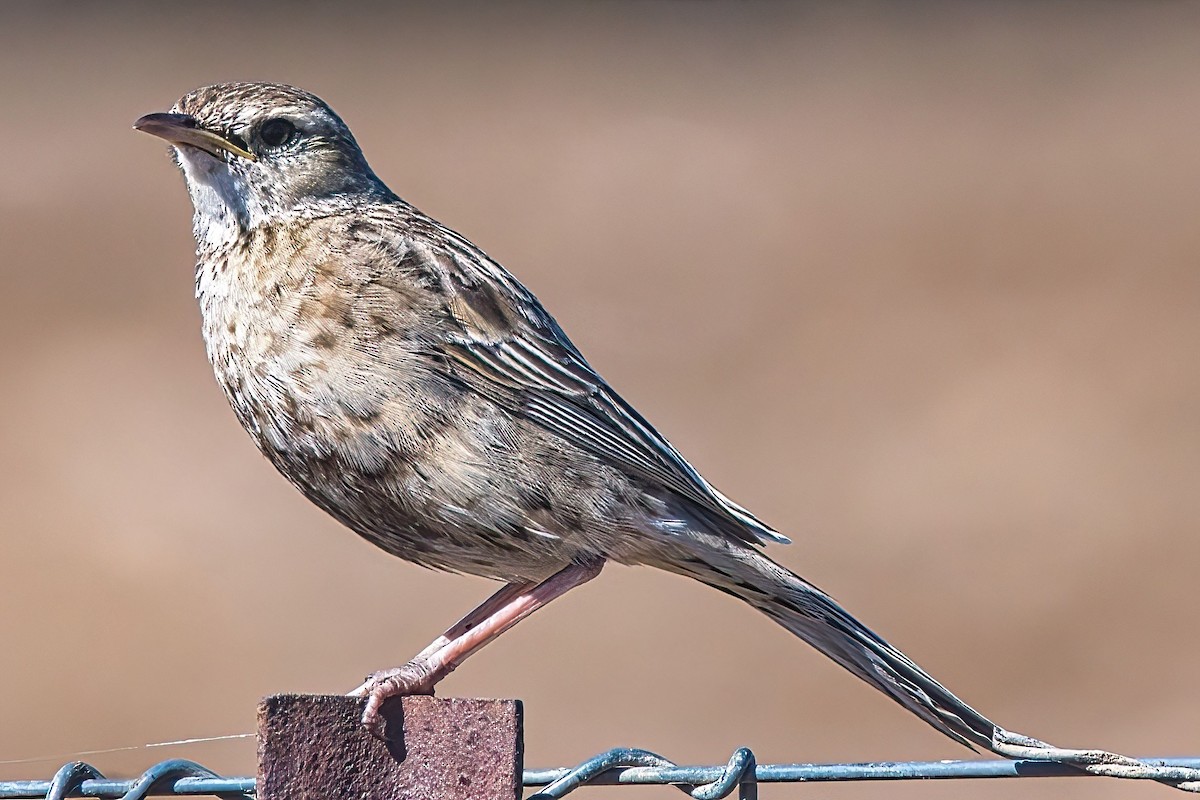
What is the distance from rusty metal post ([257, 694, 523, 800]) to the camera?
3.25 m

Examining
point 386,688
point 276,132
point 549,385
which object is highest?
point 276,132

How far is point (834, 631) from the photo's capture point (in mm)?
4520

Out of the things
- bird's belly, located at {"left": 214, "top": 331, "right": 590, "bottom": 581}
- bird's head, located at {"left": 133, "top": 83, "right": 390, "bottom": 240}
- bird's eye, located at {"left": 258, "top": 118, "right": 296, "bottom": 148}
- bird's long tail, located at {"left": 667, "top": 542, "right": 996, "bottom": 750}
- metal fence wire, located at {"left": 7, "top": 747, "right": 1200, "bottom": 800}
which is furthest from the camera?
bird's eye, located at {"left": 258, "top": 118, "right": 296, "bottom": 148}

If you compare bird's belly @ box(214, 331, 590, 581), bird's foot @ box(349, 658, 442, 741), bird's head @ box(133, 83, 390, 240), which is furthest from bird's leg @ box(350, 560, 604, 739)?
bird's head @ box(133, 83, 390, 240)

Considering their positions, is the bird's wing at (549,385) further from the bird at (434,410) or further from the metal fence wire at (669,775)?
the metal fence wire at (669,775)

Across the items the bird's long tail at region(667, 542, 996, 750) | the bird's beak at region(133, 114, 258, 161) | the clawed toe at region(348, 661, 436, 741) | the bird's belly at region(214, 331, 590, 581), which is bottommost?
the clawed toe at region(348, 661, 436, 741)

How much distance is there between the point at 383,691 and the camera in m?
3.56

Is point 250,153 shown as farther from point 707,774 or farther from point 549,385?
point 707,774

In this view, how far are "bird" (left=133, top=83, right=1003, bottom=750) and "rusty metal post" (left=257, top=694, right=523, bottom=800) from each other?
2.06ft

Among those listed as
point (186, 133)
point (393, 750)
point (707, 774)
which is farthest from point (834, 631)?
point (186, 133)

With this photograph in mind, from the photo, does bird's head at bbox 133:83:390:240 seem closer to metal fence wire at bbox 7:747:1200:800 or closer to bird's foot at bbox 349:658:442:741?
bird's foot at bbox 349:658:442:741

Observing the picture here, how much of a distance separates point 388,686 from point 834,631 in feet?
4.62

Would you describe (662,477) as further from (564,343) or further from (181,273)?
(181,273)

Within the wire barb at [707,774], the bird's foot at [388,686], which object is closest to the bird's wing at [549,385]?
the bird's foot at [388,686]
